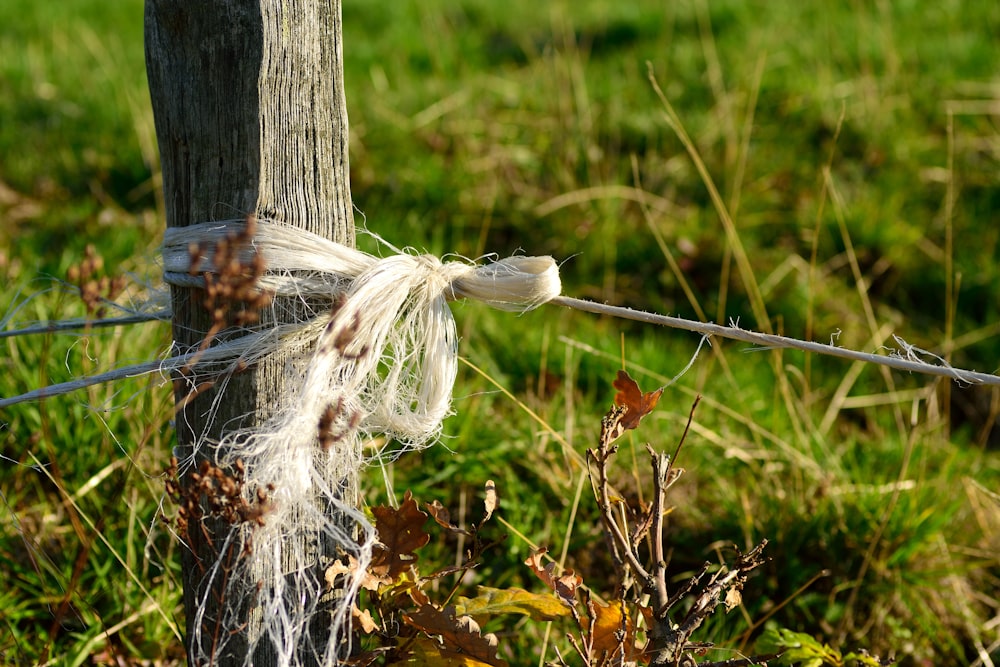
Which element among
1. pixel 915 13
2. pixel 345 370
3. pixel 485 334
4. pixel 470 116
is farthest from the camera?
pixel 915 13

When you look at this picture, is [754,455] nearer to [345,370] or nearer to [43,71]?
[345,370]

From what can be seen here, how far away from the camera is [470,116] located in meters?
4.34

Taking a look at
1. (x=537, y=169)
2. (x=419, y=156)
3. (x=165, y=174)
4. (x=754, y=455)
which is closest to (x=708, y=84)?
(x=537, y=169)

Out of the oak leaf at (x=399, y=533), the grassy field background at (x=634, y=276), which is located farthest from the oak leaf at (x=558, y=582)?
the grassy field background at (x=634, y=276)

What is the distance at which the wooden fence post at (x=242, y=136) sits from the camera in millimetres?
1389

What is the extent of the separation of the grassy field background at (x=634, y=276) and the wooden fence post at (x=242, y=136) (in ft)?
0.69

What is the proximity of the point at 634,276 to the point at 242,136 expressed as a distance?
255 centimetres

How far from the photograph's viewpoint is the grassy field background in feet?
7.60

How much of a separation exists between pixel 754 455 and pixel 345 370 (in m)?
1.59

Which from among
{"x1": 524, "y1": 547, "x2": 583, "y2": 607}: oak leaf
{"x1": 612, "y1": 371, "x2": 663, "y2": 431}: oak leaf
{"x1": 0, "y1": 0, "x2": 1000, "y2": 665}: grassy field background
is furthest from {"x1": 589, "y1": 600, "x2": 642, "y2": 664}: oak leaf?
{"x1": 0, "y1": 0, "x2": 1000, "y2": 665}: grassy field background

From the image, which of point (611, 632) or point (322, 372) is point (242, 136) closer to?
point (322, 372)

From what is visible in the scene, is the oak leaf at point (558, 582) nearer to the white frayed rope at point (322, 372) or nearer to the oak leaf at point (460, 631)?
the oak leaf at point (460, 631)

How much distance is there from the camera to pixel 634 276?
3.77 m

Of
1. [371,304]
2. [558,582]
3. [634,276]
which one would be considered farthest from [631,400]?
[634,276]
